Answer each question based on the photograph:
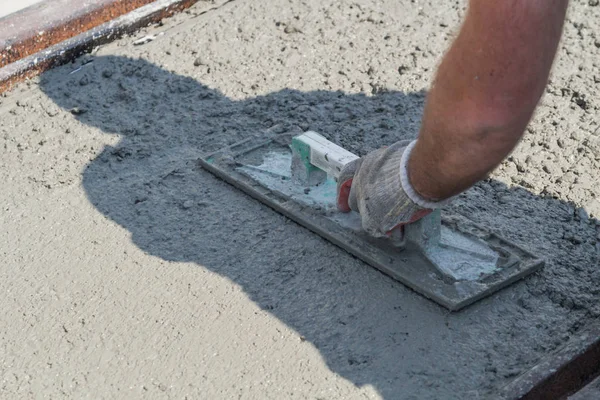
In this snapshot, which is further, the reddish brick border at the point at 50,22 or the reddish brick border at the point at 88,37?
the reddish brick border at the point at 50,22

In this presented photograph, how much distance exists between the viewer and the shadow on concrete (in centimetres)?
253

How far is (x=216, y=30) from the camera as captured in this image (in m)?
4.24

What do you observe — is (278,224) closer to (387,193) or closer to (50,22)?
(387,193)

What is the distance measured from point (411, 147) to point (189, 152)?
122 centimetres

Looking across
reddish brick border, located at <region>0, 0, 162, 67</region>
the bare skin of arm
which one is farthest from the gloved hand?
reddish brick border, located at <region>0, 0, 162, 67</region>

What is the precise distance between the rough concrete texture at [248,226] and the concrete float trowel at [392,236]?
0.16ft

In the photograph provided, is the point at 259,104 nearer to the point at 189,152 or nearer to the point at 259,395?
the point at 189,152

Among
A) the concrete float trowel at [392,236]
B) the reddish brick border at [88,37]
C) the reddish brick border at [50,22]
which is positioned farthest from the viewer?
the reddish brick border at [50,22]

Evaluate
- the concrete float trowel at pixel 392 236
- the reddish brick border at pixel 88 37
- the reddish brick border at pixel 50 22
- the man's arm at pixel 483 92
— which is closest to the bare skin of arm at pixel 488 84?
the man's arm at pixel 483 92

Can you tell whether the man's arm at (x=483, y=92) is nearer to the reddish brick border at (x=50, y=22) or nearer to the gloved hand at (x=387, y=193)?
the gloved hand at (x=387, y=193)

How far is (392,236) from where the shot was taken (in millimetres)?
2799

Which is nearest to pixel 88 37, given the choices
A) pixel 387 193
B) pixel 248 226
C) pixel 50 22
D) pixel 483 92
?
pixel 50 22

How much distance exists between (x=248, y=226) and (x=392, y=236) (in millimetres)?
526

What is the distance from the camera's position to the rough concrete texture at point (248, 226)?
2.53 metres
